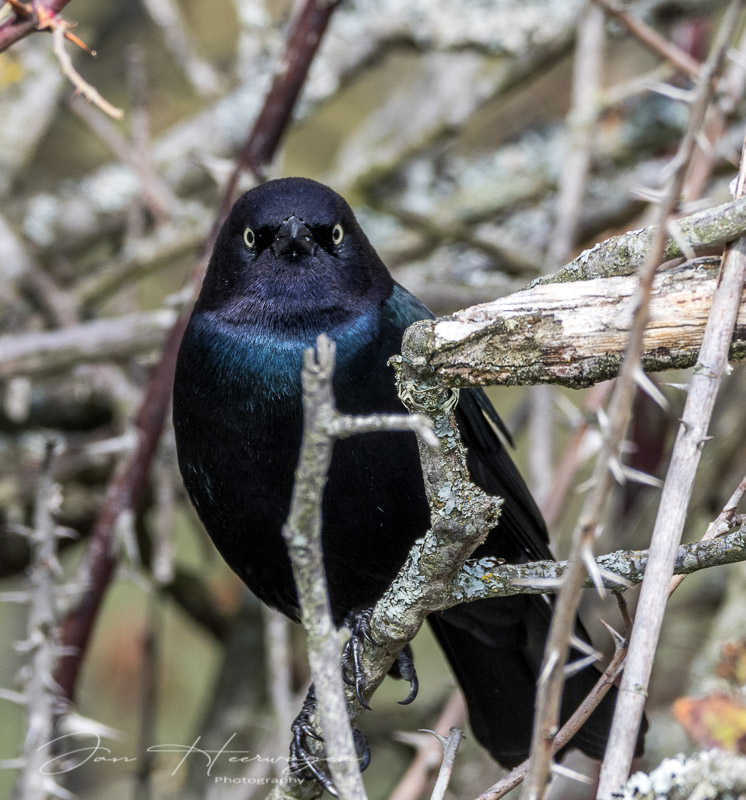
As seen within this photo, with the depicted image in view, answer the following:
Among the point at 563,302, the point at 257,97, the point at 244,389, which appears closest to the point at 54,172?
the point at 257,97

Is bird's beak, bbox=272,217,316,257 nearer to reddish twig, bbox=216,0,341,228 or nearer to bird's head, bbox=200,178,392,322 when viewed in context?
bird's head, bbox=200,178,392,322

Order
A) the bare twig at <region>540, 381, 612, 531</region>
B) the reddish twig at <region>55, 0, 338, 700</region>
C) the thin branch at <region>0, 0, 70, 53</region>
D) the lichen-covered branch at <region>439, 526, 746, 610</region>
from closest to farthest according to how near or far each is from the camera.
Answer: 1. the lichen-covered branch at <region>439, 526, 746, 610</region>
2. the thin branch at <region>0, 0, 70, 53</region>
3. the reddish twig at <region>55, 0, 338, 700</region>
4. the bare twig at <region>540, 381, 612, 531</region>

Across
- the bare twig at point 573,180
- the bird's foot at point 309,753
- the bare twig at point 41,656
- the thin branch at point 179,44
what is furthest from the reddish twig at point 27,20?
the thin branch at point 179,44

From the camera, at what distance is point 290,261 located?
2877 mm

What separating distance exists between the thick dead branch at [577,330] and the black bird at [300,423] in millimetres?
837

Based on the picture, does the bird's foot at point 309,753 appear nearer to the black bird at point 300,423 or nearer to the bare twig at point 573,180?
the black bird at point 300,423

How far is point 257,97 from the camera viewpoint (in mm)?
4719

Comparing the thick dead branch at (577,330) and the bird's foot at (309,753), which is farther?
the bird's foot at (309,753)

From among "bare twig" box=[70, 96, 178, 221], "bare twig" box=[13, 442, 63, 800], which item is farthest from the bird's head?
"bare twig" box=[70, 96, 178, 221]

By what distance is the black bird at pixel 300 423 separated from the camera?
264 centimetres

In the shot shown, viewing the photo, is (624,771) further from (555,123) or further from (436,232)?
(555,123)

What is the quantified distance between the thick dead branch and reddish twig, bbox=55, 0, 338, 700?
5.71 feet

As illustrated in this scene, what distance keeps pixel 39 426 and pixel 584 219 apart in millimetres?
2526

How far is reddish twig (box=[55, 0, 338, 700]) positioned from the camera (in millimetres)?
3316
